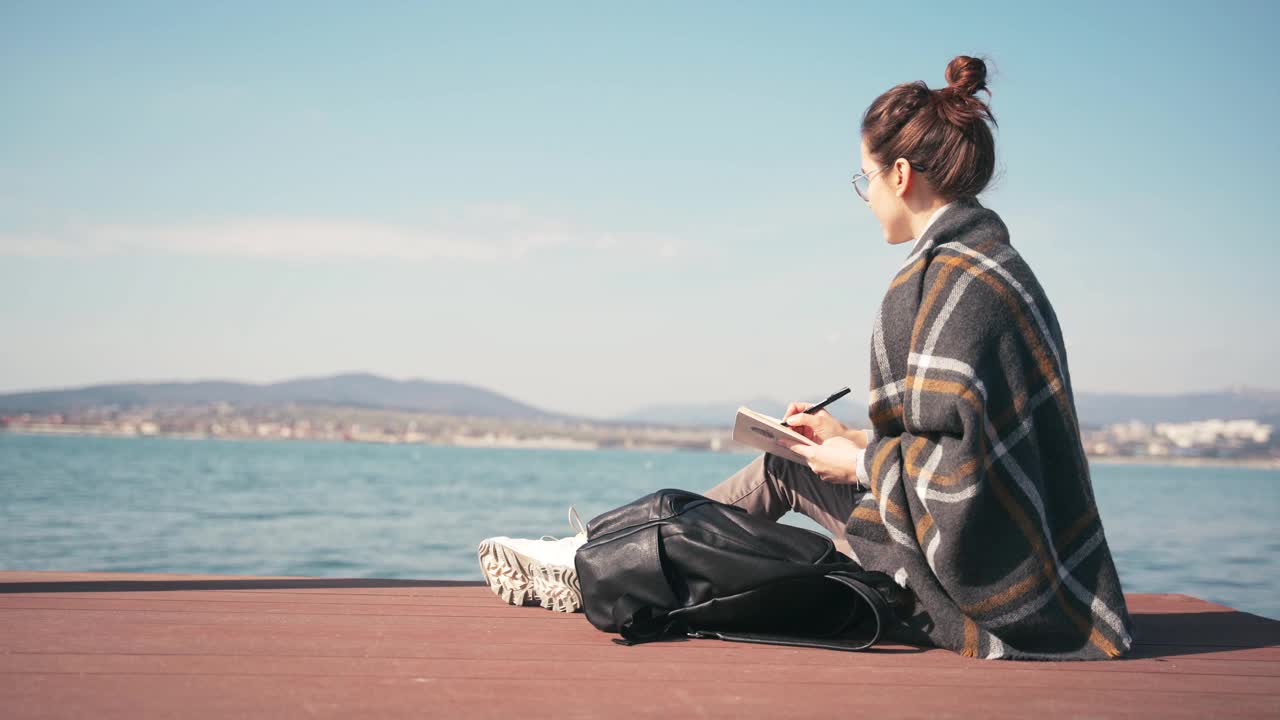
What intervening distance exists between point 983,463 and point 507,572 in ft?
4.51

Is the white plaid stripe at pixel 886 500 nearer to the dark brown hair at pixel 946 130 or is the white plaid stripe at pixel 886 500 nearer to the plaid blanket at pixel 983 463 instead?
the plaid blanket at pixel 983 463

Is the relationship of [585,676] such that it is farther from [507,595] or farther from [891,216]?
[891,216]

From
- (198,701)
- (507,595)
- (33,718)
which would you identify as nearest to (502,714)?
(198,701)

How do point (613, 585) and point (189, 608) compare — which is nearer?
point (613, 585)

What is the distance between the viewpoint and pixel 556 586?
267 centimetres

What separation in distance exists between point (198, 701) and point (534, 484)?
1336 inches

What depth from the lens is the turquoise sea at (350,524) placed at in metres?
12.0

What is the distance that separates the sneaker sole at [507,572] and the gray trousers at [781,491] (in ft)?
1.90

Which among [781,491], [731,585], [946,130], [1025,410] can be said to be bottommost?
[731,585]

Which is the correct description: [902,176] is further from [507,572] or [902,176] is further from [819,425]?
[507,572]

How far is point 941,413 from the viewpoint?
1.99 meters

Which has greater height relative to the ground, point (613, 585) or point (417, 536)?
point (613, 585)

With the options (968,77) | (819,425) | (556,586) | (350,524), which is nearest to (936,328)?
(819,425)

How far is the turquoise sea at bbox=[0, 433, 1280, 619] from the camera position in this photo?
39.4 ft
